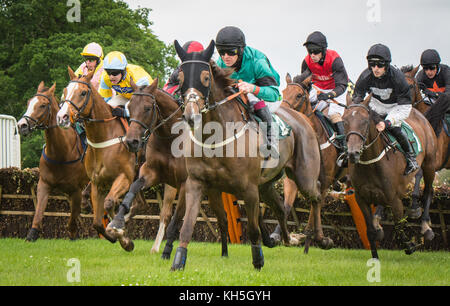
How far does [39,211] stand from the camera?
1050cm

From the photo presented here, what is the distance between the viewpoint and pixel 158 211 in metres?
13.3

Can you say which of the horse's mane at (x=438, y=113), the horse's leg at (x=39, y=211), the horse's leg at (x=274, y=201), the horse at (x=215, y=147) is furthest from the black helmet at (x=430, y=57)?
the horse's leg at (x=39, y=211)

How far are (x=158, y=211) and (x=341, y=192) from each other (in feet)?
13.3

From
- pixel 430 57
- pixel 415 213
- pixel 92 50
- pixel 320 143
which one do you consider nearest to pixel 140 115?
pixel 320 143

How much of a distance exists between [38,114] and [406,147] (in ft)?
20.3

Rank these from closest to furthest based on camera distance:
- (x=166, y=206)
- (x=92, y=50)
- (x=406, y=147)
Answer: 1. (x=406, y=147)
2. (x=166, y=206)
3. (x=92, y=50)

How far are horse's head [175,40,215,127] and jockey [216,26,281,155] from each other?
2.91 feet

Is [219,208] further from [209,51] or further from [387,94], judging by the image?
[387,94]

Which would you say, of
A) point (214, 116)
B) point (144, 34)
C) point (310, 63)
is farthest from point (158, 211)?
point (144, 34)

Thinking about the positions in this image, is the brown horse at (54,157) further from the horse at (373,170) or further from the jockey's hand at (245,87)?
the horse at (373,170)

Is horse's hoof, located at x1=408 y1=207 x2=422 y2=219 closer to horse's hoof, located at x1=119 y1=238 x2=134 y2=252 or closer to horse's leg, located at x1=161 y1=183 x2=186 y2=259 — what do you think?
horse's leg, located at x1=161 y1=183 x2=186 y2=259

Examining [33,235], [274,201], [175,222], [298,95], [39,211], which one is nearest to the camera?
[274,201]

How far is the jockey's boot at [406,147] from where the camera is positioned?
30.6ft

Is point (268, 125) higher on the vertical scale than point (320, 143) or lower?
higher
